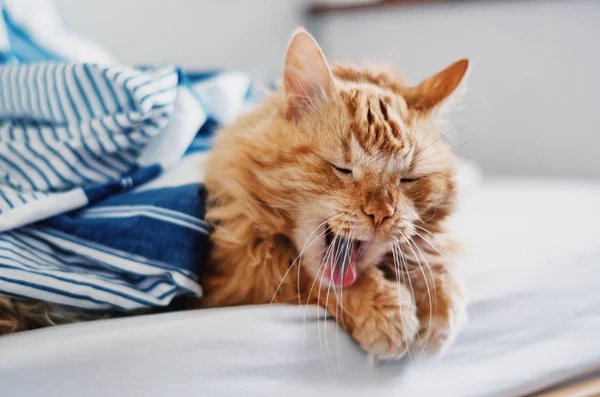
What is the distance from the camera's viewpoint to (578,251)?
1.29m

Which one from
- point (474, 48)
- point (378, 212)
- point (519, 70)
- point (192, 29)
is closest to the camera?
point (378, 212)

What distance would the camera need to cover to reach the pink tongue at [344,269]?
3.26 ft

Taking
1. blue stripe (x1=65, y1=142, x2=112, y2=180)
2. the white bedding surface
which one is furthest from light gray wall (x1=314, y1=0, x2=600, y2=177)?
blue stripe (x1=65, y1=142, x2=112, y2=180)

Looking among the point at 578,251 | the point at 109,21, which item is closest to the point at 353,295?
the point at 578,251

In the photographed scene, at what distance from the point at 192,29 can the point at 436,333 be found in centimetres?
196

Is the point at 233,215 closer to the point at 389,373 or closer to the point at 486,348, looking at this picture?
the point at 389,373

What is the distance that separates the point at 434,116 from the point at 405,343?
17.1 inches

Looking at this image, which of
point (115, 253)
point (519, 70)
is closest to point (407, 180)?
point (115, 253)

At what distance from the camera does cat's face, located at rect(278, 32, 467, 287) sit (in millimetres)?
930

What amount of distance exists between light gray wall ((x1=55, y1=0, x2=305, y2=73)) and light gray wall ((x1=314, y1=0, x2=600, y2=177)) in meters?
0.57

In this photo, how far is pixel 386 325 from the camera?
93 centimetres

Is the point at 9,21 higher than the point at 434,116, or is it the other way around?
the point at 9,21

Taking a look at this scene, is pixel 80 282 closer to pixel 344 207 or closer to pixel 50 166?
pixel 50 166

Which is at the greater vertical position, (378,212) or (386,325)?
(378,212)
